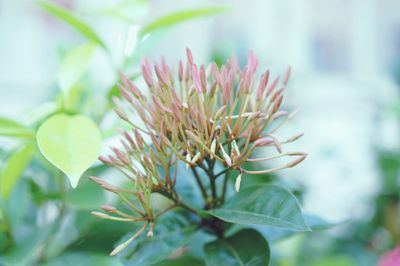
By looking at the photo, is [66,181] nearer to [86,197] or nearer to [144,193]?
[86,197]

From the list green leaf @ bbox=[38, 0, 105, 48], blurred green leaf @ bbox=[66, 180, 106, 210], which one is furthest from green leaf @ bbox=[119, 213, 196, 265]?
green leaf @ bbox=[38, 0, 105, 48]

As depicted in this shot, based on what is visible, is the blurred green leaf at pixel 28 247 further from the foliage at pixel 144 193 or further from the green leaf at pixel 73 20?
the green leaf at pixel 73 20

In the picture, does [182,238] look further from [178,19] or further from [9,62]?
[9,62]

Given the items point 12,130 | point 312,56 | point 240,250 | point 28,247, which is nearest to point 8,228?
point 28,247

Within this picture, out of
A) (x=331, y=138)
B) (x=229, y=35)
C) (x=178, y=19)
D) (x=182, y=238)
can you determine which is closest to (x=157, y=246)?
(x=182, y=238)

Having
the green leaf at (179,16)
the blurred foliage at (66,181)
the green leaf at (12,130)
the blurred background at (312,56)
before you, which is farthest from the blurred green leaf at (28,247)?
the blurred background at (312,56)

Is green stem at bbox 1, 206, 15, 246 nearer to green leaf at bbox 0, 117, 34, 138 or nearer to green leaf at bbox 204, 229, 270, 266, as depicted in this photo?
green leaf at bbox 0, 117, 34, 138
